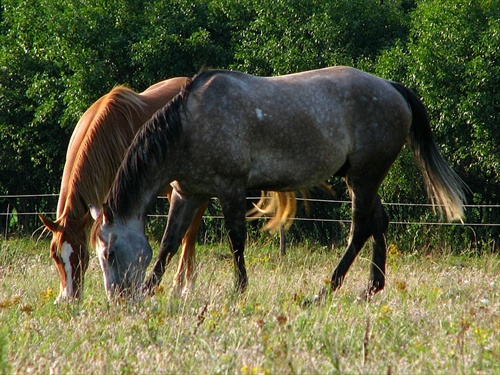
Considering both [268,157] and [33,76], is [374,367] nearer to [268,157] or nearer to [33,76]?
[268,157]

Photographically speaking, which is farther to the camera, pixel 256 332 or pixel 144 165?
pixel 144 165

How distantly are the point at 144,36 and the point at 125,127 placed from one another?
342 inches

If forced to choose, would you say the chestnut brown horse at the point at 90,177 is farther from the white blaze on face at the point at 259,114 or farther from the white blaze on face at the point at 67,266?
the white blaze on face at the point at 259,114

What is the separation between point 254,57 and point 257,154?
793cm

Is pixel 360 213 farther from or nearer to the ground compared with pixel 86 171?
nearer to the ground

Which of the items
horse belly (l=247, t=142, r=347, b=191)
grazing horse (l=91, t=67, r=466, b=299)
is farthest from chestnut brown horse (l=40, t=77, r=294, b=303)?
horse belly (l=247, t=142, r=347, b=191)

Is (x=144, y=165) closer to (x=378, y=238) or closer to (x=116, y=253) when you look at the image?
(x=116, y=253)

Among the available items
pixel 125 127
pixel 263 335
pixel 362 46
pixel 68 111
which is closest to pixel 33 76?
pixel 68 111

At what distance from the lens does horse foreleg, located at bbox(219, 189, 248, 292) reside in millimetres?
6109

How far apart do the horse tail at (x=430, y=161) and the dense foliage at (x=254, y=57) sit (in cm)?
437

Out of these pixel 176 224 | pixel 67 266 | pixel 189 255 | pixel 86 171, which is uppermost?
pixel 86 171

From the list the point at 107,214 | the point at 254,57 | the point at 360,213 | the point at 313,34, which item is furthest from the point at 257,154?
the point at 313,34

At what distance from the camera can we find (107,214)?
5.77 metres

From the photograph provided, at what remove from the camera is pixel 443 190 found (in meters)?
6.89
